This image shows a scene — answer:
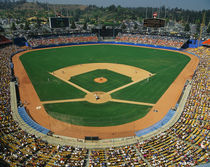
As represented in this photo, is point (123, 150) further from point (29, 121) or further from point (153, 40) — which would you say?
point (153, 40)

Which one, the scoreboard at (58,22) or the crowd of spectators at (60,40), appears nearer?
the scoreboard at (58,22)

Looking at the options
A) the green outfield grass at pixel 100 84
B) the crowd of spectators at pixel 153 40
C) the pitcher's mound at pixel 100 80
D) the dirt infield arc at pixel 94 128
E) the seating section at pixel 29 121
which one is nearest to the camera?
the seating section at pixel 29 121

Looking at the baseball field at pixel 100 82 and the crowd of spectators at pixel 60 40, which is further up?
the crowd of spectators at pixel 60 40

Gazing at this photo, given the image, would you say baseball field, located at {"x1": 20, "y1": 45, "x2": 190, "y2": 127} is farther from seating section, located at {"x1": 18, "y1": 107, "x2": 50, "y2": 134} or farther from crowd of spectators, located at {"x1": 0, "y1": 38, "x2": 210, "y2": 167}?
crowd of spectators, located at {"x1": 0, "y1": 38, "x2": 210, "y2": 167}

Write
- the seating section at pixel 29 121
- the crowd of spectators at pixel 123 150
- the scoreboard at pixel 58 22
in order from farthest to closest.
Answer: the scoreboard at pixel 58 22 < the seating section at pixel 29 121 < the crowd of spectators at pixel 123 150

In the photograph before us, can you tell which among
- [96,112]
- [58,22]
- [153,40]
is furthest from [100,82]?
[153,40]

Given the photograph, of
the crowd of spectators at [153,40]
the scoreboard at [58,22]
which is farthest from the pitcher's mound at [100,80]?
the scoreboard at [58,22]

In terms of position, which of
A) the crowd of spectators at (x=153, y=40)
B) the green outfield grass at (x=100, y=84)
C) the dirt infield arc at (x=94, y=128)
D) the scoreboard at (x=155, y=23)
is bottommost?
the dirt infield arc at (x=94, y=128)

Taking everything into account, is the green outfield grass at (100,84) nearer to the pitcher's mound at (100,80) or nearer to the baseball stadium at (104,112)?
the baseball stadium at (104,112)

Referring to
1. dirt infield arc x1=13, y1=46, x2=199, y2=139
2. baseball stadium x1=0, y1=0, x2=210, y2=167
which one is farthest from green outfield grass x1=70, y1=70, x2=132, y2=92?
dirt infield arc x1=13, y1=46, x2=199, y2=139
